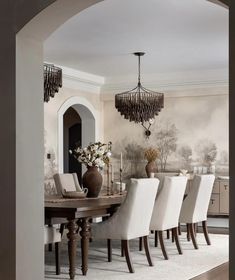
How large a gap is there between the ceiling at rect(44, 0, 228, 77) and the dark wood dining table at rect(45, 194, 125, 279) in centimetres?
200

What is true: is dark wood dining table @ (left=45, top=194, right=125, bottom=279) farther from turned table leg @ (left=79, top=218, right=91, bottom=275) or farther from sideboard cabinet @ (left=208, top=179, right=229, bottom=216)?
sideboard cabinet @ (left=208, top=179, right=229, bottom=216)

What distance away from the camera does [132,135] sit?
1057 cm

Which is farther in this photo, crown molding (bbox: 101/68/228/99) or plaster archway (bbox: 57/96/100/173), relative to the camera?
plaster archway (bbox: 57/96/100/173)

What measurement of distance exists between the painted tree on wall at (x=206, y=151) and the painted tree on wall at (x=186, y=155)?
0.16m

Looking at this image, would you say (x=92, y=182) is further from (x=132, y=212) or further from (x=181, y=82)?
(x=181, y=82)

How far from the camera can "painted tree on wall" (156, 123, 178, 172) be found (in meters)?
10.1

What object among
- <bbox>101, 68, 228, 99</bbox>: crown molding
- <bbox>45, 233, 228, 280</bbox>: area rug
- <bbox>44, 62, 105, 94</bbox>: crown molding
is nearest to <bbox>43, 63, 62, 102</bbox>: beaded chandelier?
<bbox>45, 233, 228, 280</bbox>: area rug

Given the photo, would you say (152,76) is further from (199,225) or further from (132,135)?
(199,225)

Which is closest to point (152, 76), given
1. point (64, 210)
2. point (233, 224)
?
point (64, 210)

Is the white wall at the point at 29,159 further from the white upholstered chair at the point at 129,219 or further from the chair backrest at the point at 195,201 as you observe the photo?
the chair backrest at the point at 195,201

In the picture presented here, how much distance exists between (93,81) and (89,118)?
75 centimetres

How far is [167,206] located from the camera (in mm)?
6348

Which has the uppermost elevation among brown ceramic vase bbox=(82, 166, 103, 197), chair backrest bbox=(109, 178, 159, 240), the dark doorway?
the dark doorway

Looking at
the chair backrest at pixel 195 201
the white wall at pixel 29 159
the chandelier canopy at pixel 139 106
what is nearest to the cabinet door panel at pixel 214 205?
the chandelier canopy at pixel 139 106
